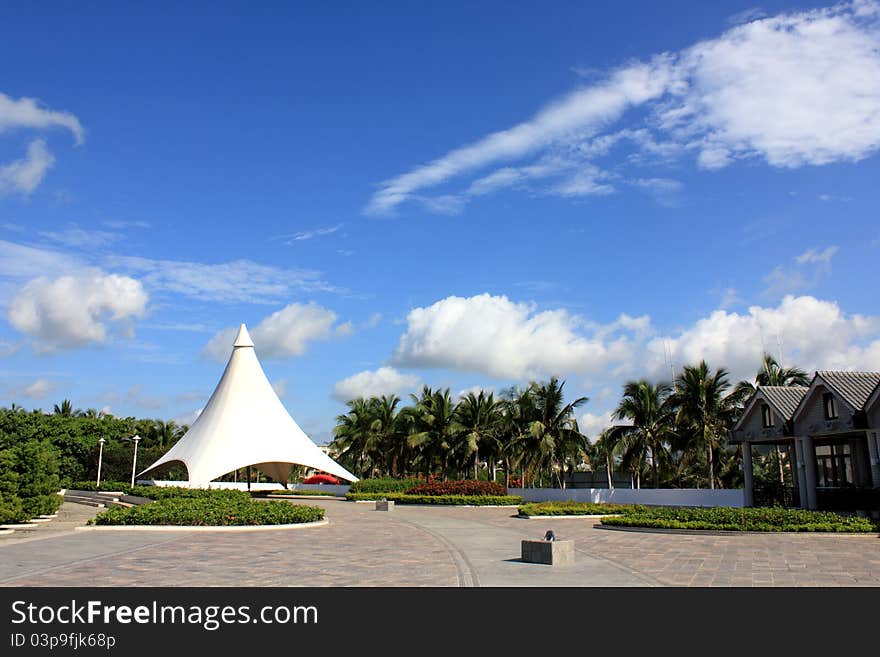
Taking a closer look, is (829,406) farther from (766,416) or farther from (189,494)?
(189,494)

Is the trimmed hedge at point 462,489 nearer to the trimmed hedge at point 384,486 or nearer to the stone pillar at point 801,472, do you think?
the trimmed hedge at point 384,486

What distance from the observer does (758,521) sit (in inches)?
642

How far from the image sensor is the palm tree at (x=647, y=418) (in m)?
35.9

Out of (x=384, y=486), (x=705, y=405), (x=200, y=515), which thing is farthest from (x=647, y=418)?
(x=200, y=515)

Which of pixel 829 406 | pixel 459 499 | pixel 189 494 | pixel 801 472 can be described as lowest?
pixel 459 499

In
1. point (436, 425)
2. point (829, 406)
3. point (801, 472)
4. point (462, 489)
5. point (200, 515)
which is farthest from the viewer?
point (436, 425)

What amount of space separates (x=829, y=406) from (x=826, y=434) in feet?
3.02

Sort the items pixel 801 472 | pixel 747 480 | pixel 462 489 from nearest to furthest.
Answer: pixel 801 472 < pixel 747 480 < pixel 462 489

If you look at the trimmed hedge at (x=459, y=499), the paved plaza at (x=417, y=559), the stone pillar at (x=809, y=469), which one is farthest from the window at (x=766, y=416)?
the trimmed hedge at (x=459, y=499)

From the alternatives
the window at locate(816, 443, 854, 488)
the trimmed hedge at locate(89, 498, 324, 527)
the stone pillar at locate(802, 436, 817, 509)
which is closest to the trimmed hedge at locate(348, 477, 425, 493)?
the trimmed hedge at locate(89, 498, 324, 527)

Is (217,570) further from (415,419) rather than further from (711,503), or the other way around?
(415,419)

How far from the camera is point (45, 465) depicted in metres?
19.8

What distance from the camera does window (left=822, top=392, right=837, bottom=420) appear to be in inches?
894
